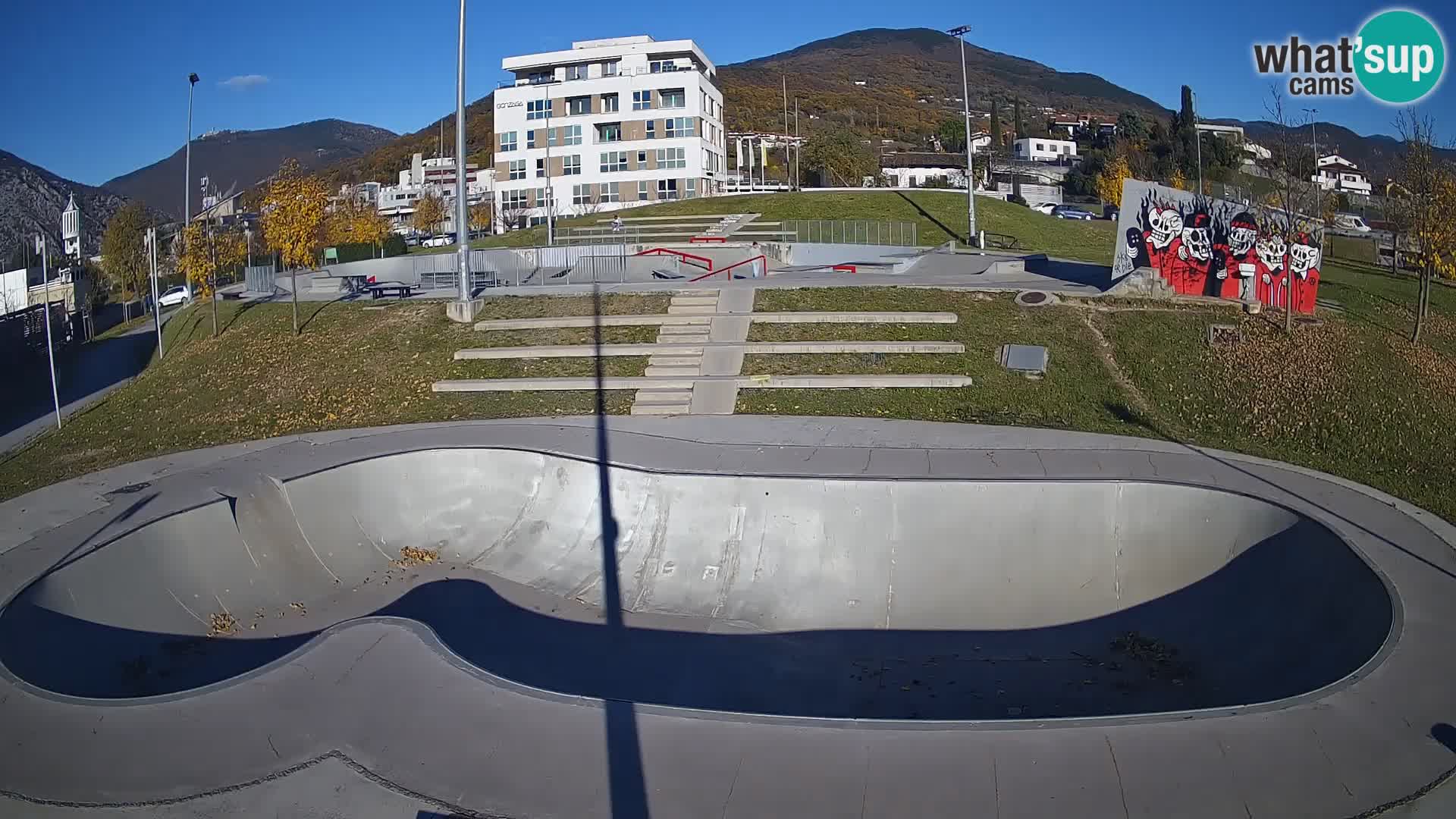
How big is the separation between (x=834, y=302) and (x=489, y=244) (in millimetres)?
30110

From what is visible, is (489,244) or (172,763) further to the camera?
(489,244)

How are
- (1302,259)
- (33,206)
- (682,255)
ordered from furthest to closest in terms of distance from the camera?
(33,206), (682,255), (1302,259)

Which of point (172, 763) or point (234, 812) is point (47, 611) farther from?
point (234, 812)

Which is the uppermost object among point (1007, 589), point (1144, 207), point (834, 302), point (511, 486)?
point (1144, 207)

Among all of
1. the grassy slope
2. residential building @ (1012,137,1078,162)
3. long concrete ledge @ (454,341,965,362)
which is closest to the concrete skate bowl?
the grassy slope

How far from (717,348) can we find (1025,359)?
7.38 m

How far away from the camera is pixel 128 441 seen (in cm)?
2048

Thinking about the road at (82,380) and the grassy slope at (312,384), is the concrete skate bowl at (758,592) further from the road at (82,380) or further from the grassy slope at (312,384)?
the road at (82,380)

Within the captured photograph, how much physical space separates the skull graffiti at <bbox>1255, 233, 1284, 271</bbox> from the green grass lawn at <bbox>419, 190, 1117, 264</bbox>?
62.0ft

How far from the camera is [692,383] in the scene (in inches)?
868

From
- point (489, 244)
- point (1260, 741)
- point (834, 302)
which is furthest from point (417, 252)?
point (1260, 741)

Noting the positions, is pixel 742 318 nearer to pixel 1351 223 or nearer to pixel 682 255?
pixel 682 255

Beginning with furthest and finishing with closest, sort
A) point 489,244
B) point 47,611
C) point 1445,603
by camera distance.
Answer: point 489,244 < point 47,611 < point 1445,603

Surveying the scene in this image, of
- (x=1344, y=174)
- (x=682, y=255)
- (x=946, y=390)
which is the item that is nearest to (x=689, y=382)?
(x=946, y=390)
